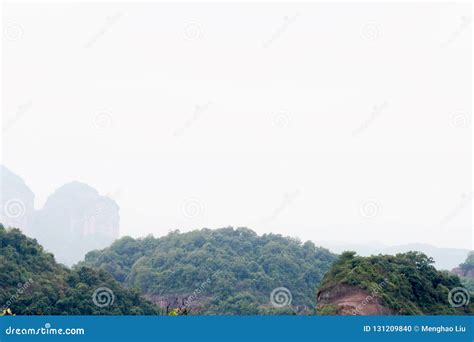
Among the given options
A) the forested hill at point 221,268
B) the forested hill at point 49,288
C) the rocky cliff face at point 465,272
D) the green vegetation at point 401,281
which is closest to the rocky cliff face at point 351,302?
the green vegetation at point 401,281

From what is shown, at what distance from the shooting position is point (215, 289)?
65.1 meters

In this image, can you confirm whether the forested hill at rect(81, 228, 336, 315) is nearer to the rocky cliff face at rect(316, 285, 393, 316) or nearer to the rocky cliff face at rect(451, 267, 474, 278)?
the rocky cliff face at rect(451, 267, 474, 278)

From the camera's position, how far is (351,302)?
31203mm

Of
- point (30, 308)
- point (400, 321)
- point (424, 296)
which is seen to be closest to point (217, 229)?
point (30, 308)

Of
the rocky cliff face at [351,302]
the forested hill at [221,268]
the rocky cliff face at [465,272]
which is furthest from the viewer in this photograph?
the rocky cliff face at [465,272]

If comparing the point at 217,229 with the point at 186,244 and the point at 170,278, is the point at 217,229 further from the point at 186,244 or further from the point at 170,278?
the point at 170,278

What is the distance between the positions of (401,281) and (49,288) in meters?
22.1

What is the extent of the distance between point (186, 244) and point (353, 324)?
2386 inches

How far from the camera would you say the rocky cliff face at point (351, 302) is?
30.2 m

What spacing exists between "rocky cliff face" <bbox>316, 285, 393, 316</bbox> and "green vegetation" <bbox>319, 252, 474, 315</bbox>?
0.79ft

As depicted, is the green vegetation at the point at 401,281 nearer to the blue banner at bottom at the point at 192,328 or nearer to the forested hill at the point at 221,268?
the blue banner at bottom at the point at 192,328

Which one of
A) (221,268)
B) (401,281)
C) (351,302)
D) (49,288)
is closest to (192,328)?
(351,302)

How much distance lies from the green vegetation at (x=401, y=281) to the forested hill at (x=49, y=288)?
16434 millimetres

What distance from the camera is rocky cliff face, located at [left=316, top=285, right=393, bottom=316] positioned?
1190 inches
